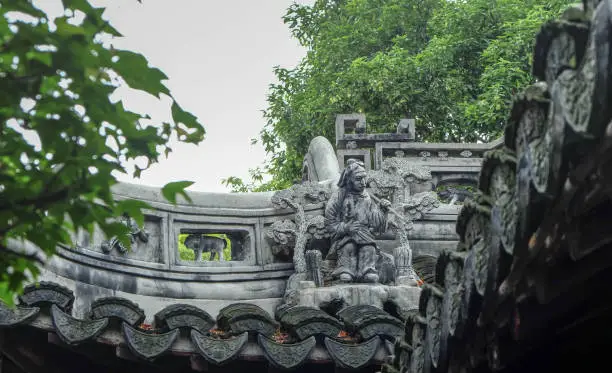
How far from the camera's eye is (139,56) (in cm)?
527

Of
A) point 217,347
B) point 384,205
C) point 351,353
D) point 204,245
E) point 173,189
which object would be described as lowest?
point 351,353

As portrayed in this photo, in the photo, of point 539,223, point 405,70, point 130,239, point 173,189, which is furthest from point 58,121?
point 405,70

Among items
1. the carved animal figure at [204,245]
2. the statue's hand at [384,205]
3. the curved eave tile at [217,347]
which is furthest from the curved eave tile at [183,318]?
the statue's hand at [384,205]

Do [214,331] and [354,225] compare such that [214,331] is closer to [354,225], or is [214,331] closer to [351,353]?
[351,353]

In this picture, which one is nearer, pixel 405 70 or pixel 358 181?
pixel 358 181

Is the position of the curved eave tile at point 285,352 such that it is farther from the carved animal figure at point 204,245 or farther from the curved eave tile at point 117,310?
the carved animal figure at point 204,245

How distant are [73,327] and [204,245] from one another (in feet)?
12.0

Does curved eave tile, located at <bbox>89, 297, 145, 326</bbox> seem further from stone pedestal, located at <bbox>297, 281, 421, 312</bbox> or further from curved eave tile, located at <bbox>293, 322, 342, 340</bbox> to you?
stone pedestal, located at <bbox>297, 281, 421, 312</bbox>

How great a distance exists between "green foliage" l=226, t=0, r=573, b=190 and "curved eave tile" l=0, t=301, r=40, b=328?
18.8 metres

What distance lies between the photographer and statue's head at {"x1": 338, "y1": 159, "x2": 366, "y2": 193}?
500 inches

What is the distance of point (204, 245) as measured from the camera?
13242 millimetres

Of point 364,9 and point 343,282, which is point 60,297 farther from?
point 364,9

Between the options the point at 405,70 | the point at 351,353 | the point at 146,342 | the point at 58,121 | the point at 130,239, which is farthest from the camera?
the point at 405,70

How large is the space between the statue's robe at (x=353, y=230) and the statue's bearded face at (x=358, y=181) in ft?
0.30
